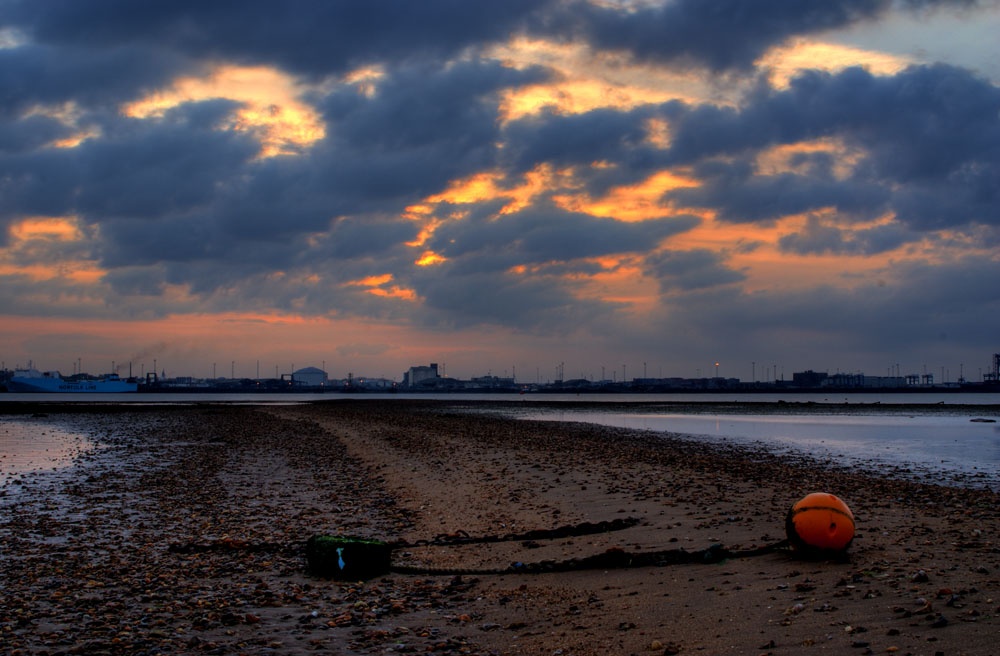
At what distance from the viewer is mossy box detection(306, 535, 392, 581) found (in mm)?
11648

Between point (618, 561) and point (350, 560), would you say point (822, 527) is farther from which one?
point (350, 560)

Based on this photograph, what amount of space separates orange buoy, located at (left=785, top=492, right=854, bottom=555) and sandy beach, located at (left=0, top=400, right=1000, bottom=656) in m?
0.22

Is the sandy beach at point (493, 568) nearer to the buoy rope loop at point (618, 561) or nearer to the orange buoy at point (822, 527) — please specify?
the buoy rope loop at point (618, 561)

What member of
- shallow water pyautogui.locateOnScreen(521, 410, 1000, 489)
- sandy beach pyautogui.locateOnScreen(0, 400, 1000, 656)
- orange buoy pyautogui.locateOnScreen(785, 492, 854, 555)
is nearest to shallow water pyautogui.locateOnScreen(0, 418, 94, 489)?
sandy beach pyautogui.locateOnScreen(0, 400, 1000, 656)

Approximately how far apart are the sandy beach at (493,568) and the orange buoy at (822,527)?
217mm

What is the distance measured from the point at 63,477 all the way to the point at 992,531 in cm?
2590

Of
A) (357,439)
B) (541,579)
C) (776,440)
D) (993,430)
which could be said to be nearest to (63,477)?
(357,439)

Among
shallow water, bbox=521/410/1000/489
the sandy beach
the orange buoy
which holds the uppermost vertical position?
the orange buoy

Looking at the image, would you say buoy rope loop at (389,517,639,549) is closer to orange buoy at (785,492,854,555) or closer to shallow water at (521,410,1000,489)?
orange buoy at (785,492,854,555)

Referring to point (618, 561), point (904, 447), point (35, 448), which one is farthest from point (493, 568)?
point (904, 447)

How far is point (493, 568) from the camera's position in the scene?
472 inches

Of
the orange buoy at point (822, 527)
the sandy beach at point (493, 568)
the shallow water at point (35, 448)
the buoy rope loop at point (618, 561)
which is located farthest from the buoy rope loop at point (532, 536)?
the shallow water at point (35, 448)

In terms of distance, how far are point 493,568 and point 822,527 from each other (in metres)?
4.77

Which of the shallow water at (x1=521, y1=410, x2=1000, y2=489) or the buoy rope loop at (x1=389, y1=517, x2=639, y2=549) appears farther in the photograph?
the shallow water at (x1=521, y1=410, x2=1000, y2=489)
